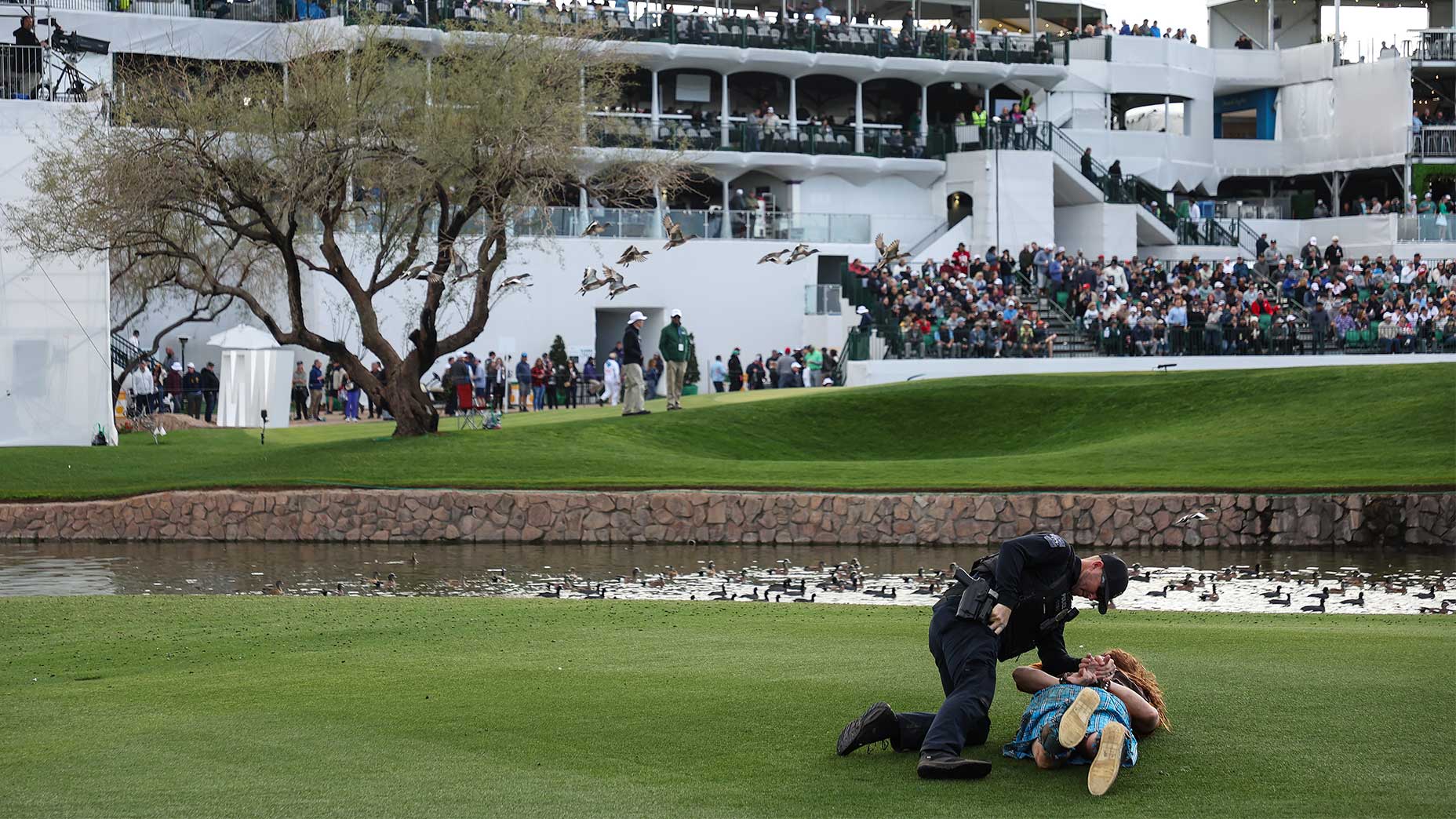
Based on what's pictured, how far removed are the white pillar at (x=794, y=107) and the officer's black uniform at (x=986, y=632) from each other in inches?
1956

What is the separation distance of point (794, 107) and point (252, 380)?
2606 cm

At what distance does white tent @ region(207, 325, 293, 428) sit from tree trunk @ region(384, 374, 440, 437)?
822 cm

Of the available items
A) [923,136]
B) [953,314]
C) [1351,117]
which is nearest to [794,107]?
[923,136]

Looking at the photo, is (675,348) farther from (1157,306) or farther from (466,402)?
(1157,306)

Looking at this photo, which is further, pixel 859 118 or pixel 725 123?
pixel 859 118

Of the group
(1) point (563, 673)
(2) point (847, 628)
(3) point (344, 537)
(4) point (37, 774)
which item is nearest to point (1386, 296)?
(3) point (344, 537)

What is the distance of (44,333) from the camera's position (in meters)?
32.3

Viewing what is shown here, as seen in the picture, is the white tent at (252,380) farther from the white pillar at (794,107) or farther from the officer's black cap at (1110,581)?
the officer's black cap at (1110,581)

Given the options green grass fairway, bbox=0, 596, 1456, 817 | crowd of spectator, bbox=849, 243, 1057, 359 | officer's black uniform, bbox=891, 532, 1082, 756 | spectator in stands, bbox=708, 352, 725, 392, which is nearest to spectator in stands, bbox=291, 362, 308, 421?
spectator in stands, bbox=708, 352, 725, 392

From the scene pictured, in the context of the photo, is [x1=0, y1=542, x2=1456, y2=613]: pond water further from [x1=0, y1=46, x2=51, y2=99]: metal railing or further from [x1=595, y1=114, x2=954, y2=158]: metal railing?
[x1=595, y1=114, x2=954, y2=158]: metal railing

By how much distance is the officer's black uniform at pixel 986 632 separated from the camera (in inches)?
307

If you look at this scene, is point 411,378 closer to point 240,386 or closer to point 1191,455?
point 240,386

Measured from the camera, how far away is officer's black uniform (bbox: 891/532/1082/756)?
7.79 meters

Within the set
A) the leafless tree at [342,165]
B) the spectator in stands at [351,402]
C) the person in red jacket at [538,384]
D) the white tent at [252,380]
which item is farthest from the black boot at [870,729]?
the spectator in stands at [351,402]
